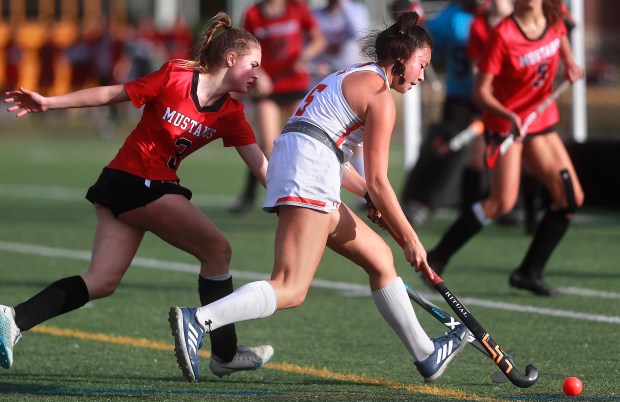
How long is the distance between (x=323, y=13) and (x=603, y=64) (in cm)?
440

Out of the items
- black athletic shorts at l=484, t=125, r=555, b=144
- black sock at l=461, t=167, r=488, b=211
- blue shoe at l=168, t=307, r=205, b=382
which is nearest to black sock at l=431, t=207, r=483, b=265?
black athletic shorts at l=484, t=125, r=555, b=144

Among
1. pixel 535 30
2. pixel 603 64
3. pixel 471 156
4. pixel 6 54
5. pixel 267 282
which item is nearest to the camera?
pixel 267 282

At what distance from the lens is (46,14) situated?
36406 millimetres

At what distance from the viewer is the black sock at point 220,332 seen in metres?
5.75

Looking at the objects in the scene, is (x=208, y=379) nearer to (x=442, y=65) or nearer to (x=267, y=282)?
(x=267, y=282)

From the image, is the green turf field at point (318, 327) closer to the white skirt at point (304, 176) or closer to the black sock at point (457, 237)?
A: the black sock at point (457, 237)

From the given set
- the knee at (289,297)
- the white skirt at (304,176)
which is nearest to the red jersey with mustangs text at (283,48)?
the white skirt at (304,176)

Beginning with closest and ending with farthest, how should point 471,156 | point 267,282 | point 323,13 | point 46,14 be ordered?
point 267,282
point 471,156
point 323,13
point 46,14

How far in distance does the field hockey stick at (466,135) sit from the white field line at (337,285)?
2.83 m

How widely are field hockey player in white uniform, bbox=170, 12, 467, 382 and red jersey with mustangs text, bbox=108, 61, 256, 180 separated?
0.45 m

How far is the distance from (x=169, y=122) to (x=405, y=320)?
134 cm

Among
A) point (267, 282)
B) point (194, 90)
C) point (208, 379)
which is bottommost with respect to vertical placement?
point (208, 379)

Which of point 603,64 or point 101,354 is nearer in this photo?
point 101,354

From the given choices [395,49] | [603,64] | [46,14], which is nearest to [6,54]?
[46,14]
